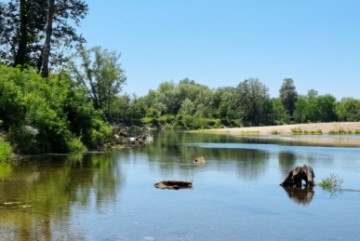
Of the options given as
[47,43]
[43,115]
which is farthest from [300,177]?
[47,43]

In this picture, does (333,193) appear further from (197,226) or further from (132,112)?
(132,112)

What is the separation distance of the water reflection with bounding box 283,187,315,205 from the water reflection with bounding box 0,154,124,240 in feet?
21.1

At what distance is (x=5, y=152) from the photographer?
26297 mm

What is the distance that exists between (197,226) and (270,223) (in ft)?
6.79

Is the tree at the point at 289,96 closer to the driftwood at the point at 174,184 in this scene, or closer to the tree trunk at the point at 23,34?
the tree trunk at the point at 23,34

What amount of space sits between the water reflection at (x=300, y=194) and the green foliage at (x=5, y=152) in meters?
15.4

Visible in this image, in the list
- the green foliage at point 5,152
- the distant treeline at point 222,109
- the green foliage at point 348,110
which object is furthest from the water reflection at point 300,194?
the green foliage at point 348,110

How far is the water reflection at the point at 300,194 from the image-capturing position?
648 inches

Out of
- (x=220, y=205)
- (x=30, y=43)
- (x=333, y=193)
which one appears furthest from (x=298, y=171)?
(x=30, y=43)

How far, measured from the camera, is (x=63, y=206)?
14.0m

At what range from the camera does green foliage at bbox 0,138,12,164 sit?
25.9m

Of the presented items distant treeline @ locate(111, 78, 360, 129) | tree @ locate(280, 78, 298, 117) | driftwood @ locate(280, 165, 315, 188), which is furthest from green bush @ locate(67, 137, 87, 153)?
tree @ locate(280, 78, 298, 117)

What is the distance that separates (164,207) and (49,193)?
4.37 metres

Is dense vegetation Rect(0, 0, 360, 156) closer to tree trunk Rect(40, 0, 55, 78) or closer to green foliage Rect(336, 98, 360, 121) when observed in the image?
tree trunk Rect(40, 0, 55, 78)
